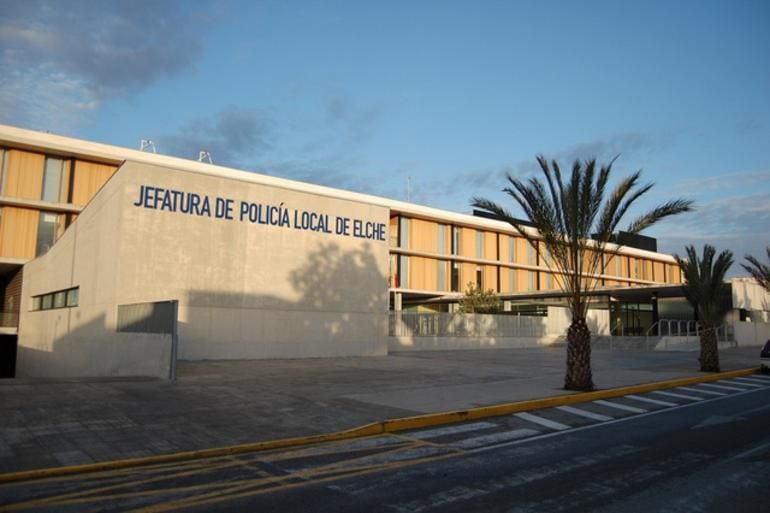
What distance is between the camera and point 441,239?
180ft

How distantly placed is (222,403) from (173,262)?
1216cm

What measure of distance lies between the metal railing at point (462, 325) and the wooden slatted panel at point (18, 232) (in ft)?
75.7

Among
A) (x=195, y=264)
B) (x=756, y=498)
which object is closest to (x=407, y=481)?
(x=756, y=498)

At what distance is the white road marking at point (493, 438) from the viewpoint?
8875mm

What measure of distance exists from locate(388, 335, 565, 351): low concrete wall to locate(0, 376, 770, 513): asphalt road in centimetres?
2274

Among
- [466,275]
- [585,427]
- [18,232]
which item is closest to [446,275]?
[466,275]

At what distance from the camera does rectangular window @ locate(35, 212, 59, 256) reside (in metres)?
36.6

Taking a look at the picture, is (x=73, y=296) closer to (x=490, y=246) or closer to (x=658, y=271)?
(x=490, y=246)

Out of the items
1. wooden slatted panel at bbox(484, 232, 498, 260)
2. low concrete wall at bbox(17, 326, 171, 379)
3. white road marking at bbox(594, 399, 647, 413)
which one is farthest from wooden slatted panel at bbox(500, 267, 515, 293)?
white road marking at bbox(594, 399, 647, 413)

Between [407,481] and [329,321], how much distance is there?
20070 mm

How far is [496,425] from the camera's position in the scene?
10594 mm

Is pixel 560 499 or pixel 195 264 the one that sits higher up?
pixel 195 264

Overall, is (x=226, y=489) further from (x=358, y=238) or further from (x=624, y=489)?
(x=358, y=238)

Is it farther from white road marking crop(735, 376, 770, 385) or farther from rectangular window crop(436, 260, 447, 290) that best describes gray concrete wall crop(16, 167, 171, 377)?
rectangular window crop(436, 260, 447, 290)
